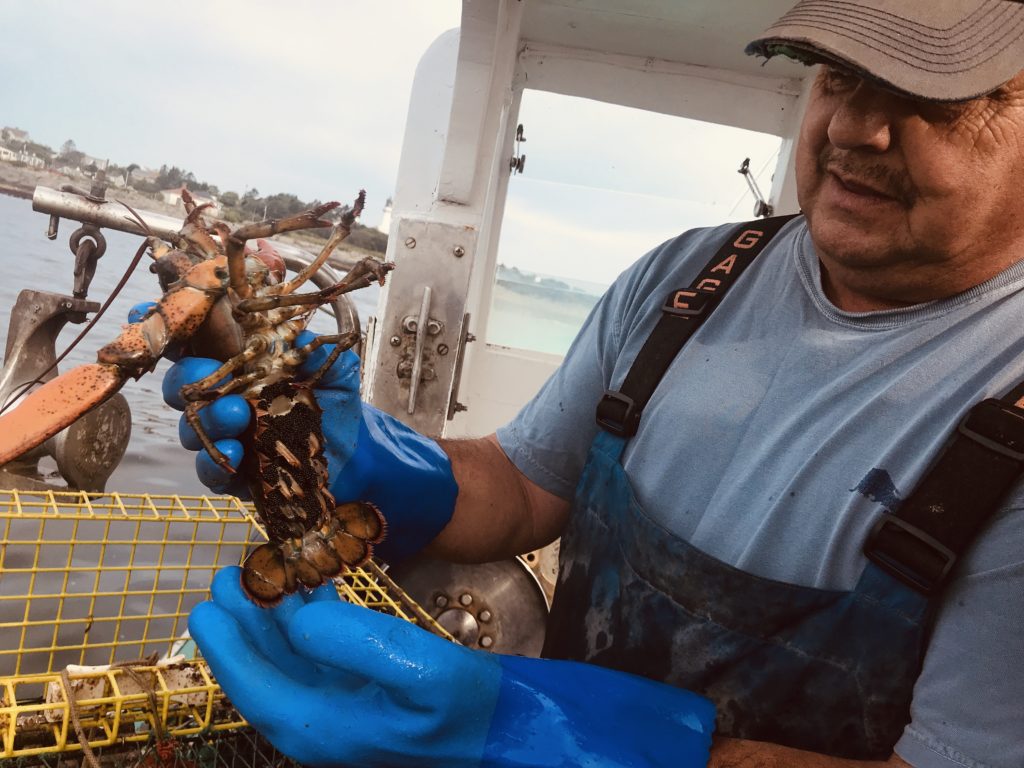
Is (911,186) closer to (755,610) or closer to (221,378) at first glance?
(755,610)

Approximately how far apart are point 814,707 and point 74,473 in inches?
137

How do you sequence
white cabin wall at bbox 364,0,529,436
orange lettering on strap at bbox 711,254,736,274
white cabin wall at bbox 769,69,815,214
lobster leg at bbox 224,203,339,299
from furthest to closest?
1. white cabin wall at bbox 769,69,815,214
2. white cabin wall at bbox 364,0,529,436
3. orange lettering on strap at bbox 711,254,736,274
4. lobster leg at bbox 224,203,339,299

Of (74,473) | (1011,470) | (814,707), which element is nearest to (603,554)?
(814,707)

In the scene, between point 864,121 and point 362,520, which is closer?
point 864,121

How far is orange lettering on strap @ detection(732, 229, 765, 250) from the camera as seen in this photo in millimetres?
1779

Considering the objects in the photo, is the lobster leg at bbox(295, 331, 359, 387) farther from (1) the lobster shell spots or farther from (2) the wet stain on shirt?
(2) the wet stain on shirt

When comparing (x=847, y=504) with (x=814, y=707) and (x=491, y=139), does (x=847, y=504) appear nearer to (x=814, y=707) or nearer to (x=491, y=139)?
(x=814, y=707)

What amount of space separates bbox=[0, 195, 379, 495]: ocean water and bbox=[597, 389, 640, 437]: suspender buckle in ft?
3.43

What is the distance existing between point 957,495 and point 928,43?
73 centimetres

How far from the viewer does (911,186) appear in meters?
1.28

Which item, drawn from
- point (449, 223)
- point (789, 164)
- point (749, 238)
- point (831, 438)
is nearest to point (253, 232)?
point (749, 238)

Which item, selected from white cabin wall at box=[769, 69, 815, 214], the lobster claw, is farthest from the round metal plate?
white cabin wall at box=[769, 69, 815, 214]

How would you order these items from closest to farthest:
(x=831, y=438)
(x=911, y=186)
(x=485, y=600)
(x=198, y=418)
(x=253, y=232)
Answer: (x=911, y=186)
(x=831, y=438)
(x=198, y=418)
(x=253, y=232)
(x=485, y=600)

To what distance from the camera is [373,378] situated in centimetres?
311
